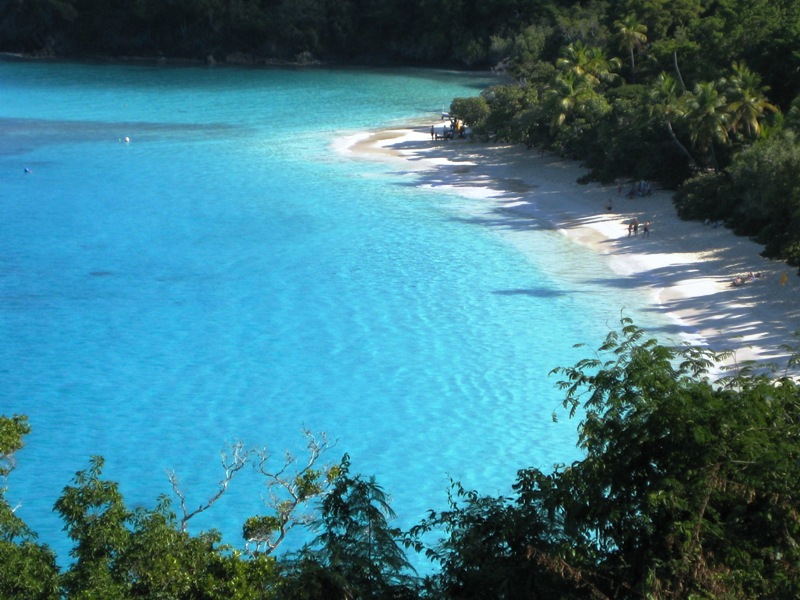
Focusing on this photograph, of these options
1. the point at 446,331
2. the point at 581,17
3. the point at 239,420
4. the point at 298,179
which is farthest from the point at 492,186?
the point at 581,17

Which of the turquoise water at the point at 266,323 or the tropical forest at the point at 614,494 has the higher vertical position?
the tropical forest at the point at 614,494

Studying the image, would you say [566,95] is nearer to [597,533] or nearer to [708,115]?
[708,115]

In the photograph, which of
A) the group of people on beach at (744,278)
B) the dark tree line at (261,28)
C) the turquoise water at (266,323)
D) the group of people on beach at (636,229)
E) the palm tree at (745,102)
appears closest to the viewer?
the turquoise water at (266,323)

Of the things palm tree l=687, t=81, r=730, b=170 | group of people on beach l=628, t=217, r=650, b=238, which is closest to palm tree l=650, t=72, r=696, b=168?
palm tree l=687, t=81, r=730, b=170

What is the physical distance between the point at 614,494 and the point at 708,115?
27.4 m

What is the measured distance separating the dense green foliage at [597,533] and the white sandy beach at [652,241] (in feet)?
24.5

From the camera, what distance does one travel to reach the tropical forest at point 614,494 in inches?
279

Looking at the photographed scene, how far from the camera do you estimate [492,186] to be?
40.0 m

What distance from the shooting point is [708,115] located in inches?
1272

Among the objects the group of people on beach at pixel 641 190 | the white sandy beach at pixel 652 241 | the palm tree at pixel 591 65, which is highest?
the palm tree at pixel 591 65

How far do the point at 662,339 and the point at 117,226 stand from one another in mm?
21336

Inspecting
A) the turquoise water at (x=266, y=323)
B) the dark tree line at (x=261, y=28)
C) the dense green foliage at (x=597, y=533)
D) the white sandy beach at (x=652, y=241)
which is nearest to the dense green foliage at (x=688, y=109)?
the white sandy beach at (x=652, y=241)

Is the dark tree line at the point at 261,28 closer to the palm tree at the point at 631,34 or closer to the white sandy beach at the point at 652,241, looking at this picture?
the palm tree at the point at 631,34

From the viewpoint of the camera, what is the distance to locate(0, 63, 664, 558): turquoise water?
1836cm
